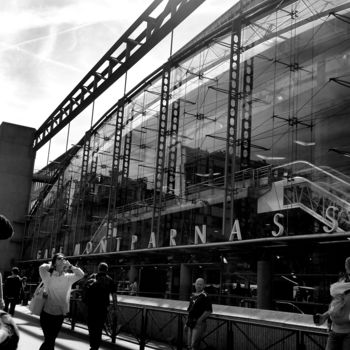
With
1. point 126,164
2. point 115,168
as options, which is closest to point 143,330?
point 126,164

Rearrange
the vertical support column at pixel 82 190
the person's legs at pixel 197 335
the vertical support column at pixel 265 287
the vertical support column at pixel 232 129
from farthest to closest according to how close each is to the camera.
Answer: the vertical support column at pixel 82 190
the vertical support column at pixel 232 129
the vertical support column at pixel 265 287
the person's legs at pixel 197 335

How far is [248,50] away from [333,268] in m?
9.05

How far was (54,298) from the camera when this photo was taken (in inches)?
297

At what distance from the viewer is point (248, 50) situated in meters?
20.0

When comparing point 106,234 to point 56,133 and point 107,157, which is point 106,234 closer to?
point 107,157

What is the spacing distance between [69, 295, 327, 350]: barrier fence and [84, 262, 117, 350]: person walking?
2.01 m

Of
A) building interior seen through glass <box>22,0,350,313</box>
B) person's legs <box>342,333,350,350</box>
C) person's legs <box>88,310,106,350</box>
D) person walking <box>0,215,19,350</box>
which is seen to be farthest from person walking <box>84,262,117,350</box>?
person walking <box>0,215,19,350</box>

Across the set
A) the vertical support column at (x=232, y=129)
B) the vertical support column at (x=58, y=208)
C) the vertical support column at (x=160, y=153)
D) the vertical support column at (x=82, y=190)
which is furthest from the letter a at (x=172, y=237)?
the vertical support column at (x=58, y=208)

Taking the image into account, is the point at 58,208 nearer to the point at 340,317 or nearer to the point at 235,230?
the point at 235,230

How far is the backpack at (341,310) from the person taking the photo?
19.2 feet

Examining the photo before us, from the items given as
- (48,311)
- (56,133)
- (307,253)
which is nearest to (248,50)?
(307,253)

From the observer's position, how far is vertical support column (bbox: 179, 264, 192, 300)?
2045 centimetres

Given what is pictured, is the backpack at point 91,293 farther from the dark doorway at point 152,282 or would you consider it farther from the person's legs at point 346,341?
the dark doorway at point 152,282

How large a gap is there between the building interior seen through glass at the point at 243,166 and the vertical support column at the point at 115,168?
0.37 ft
